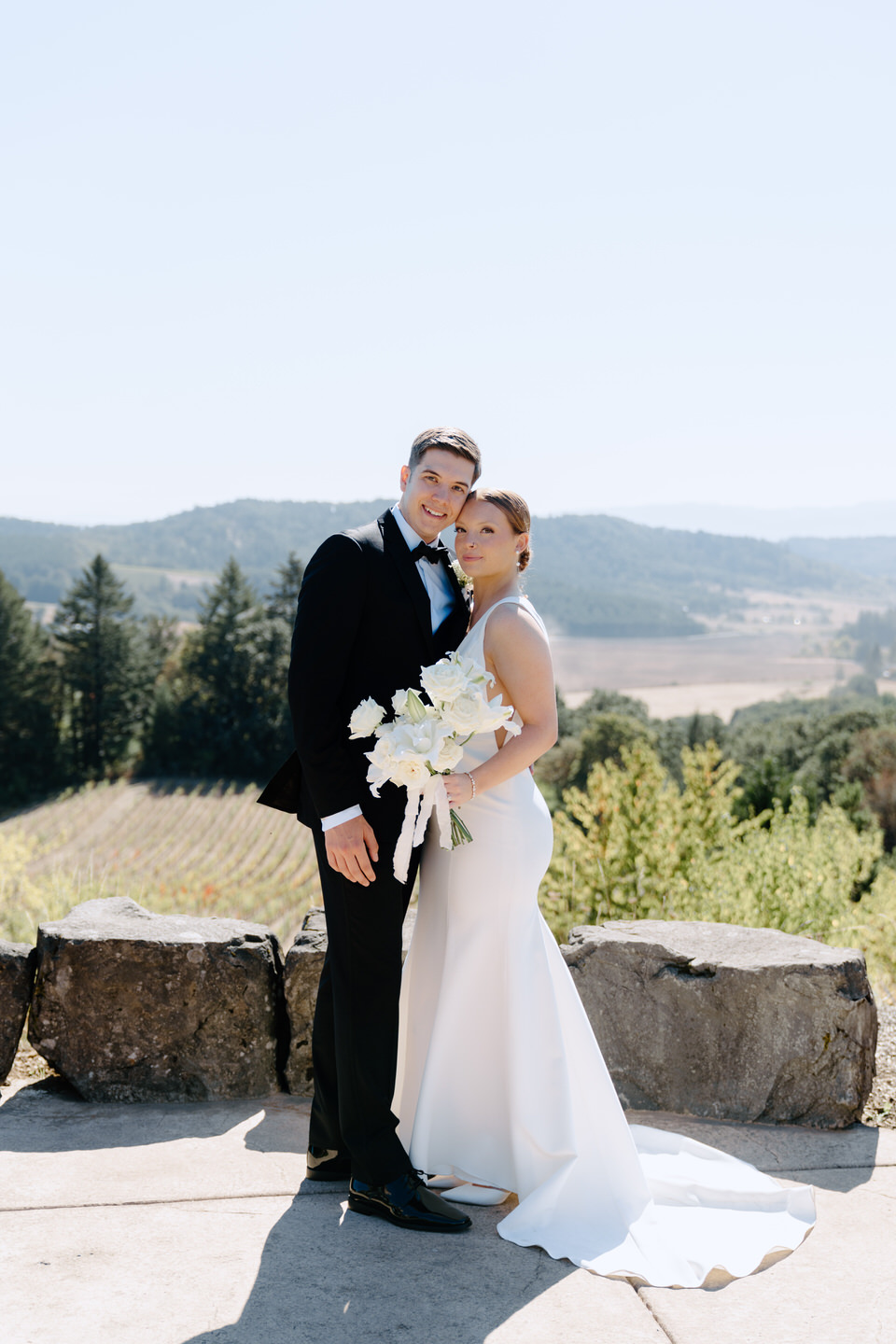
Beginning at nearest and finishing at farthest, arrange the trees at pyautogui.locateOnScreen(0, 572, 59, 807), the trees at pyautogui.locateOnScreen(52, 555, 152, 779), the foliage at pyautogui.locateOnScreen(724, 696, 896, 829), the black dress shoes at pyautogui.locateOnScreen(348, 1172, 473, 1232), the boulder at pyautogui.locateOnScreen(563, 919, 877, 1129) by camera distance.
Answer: the black dress shoes at pyautogui.locateOnScreen(348, 1172, 473, 1232) → the boulder at pyautogui.locateOnScreen(563, 919, 877, 1129) → the foliage at pyautogui.locateOnScreen(724, 696, 896, 829) → the trees at pyautogui.locateOnScreen(0, 572, 59, 807) → the trees at pyautogui.locateOnScreen(52, 555, 152, 779)

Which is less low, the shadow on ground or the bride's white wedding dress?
the bride's white wedding dress

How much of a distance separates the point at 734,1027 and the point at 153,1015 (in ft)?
6.98

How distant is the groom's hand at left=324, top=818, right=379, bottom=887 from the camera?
292 centimetres

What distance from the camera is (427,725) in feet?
9.03

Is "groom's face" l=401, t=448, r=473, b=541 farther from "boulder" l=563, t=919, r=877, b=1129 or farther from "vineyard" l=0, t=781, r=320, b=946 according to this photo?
"vineyard" l=0, t=781, r=320, b=946

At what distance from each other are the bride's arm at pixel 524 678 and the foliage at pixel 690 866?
10.5 feet

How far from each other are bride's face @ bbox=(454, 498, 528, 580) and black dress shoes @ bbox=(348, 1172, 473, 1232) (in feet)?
5.96

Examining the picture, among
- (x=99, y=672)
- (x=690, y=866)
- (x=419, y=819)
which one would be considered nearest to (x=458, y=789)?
(x=419, y=819)

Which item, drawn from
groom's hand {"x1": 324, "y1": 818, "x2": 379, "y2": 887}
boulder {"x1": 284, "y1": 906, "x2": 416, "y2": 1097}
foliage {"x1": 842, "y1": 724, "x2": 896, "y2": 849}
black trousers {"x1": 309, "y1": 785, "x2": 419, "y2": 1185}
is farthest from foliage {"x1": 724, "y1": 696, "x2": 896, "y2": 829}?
groom's hand {"x1": 324, "y1": 818, "x2": 379, "y2": 887}

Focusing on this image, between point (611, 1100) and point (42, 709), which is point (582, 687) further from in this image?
point (611, 1100)

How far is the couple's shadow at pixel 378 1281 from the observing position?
237 centimetres

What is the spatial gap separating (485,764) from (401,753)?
1.31 ft

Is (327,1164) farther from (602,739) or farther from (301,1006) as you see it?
(602,739)

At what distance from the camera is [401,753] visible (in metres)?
2.71
